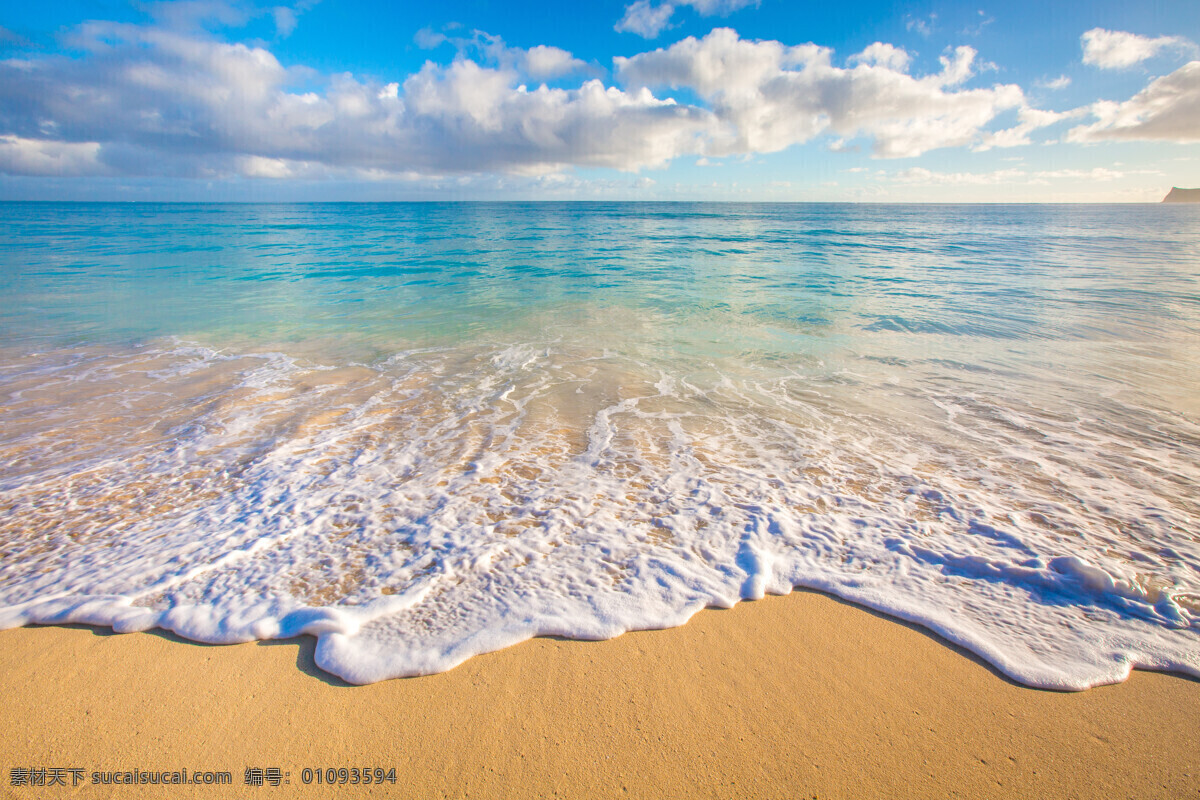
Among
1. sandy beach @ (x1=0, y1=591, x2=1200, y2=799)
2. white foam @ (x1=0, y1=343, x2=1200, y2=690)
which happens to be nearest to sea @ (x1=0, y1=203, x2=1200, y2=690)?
white foam @ (x1=0, y1=343, x2=1200, y2=690)

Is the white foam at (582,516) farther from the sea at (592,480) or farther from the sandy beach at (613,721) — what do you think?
the sandy beach at (613,721)

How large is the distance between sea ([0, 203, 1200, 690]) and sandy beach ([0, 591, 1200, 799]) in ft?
0.51

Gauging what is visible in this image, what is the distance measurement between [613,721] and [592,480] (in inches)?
92.1

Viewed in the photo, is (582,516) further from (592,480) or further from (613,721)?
(613,721)

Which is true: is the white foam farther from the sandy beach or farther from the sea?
the sandy beach

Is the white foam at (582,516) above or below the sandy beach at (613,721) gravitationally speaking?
above

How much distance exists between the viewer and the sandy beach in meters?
2.13

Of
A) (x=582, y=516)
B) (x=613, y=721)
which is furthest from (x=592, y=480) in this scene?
(x=613, y=721)

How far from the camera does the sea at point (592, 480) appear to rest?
2.99 meters

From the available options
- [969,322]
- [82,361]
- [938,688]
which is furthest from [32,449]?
[969,322]

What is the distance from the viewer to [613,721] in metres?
2.38

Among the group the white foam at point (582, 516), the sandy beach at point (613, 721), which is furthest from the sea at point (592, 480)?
the sandy beach at point (613, 721)

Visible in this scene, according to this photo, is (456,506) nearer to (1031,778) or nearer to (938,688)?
(938,688)

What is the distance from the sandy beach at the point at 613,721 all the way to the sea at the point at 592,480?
16cm
